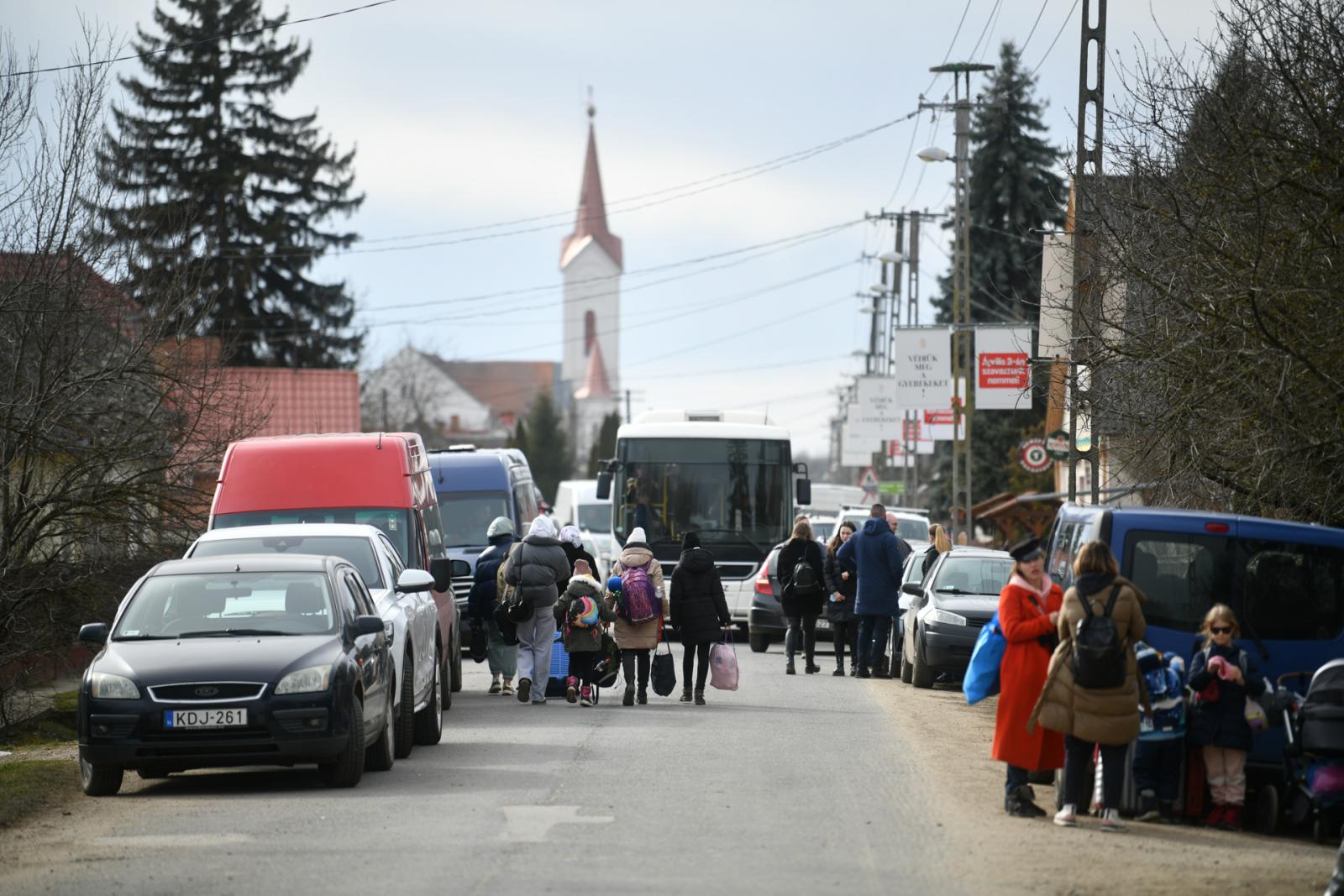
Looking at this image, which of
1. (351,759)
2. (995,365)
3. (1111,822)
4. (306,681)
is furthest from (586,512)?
(1111,822)

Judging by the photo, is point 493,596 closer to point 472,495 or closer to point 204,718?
point 472,495

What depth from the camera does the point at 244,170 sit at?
50.5m

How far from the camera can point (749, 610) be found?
28141mm

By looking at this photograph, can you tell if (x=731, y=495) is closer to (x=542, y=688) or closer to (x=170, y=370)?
→ (x=170, y=370)

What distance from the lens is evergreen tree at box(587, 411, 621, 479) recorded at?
141 m

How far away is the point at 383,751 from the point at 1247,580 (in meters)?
5.81

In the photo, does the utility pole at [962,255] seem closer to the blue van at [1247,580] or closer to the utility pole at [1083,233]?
the utility pole at [1083,233]

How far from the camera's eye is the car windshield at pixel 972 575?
21000mm

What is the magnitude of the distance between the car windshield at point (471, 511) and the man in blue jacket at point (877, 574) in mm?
6933

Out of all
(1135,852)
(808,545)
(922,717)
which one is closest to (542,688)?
(922,717)

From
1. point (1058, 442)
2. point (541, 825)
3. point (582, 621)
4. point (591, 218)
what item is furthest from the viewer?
point (591, 218)

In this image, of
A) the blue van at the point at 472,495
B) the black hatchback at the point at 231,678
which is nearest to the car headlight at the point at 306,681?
Result: the black hatchback at the point at 231,678

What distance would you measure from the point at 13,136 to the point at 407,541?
20.4ft

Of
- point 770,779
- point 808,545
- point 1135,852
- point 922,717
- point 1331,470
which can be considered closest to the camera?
point 1135,852
